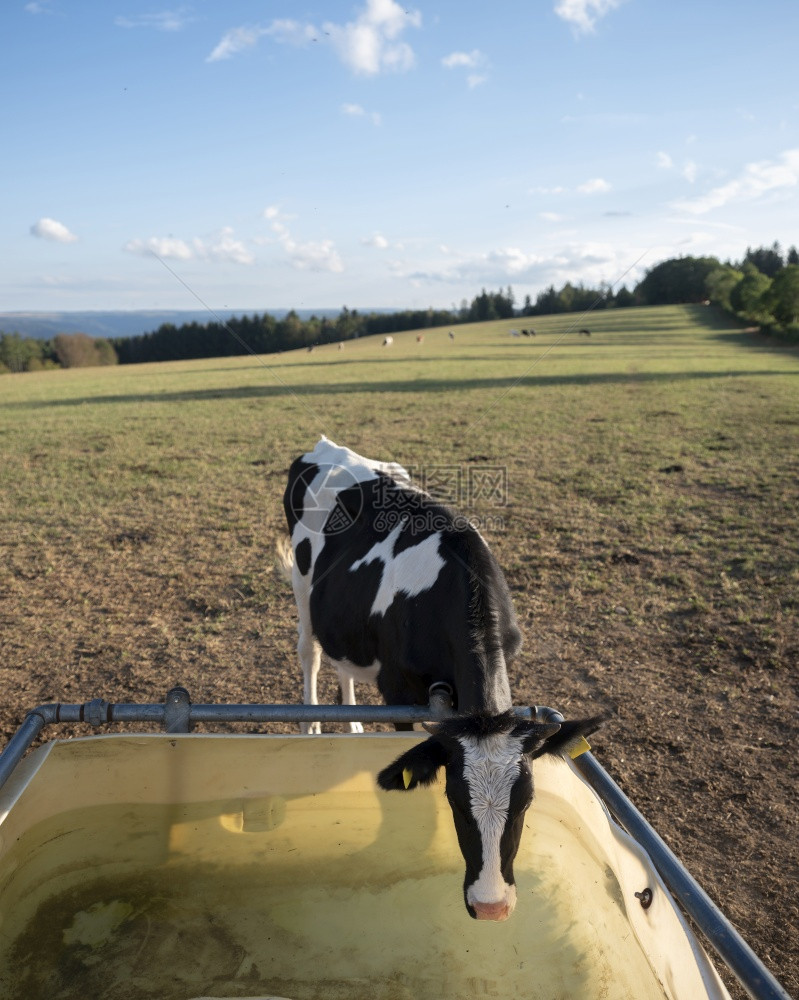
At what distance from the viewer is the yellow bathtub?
264 centimetres

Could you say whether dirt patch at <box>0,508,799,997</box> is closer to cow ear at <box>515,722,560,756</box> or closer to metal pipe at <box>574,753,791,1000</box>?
metal pipe at <box>574,753,791,1000</box>

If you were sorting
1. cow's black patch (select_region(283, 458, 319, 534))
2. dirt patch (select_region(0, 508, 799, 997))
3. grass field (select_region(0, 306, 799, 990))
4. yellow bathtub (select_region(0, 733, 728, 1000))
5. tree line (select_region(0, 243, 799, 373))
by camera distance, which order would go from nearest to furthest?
1. yellow bathtub (select_region(0, 733, 728, 1000))
2. dirt patch (select_region(0, 508, 799, 997))
3. grass field (select_region(0, 306, 799, 990))
4. cow's black patch (select_region(283, 458, 319, 534))
5. tree line (select_region(0, 243, 799, 373))

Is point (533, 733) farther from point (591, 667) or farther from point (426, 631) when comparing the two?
point (591, 667)

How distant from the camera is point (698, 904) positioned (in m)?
1.74

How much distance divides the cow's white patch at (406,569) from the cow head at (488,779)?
1.07 meters

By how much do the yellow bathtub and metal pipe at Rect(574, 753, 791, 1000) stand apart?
278 millimetres

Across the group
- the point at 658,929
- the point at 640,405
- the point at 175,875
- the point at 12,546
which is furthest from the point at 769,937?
the point at 640,405

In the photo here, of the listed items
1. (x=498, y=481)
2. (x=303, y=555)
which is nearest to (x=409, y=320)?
(x=498, y=481)

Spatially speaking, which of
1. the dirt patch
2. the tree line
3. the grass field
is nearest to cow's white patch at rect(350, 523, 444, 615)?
the dirt patch

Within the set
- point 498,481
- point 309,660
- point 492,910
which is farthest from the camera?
point 498,481

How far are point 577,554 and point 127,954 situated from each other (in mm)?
5519

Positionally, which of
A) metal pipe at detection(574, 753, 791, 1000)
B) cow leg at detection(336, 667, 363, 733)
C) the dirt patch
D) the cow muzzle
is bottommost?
→ the dirt patch

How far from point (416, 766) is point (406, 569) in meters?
1.37

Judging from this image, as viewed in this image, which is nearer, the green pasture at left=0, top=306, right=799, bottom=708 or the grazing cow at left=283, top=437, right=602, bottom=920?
the grazing cow at left=283, top=437, right=602, bottom=920
